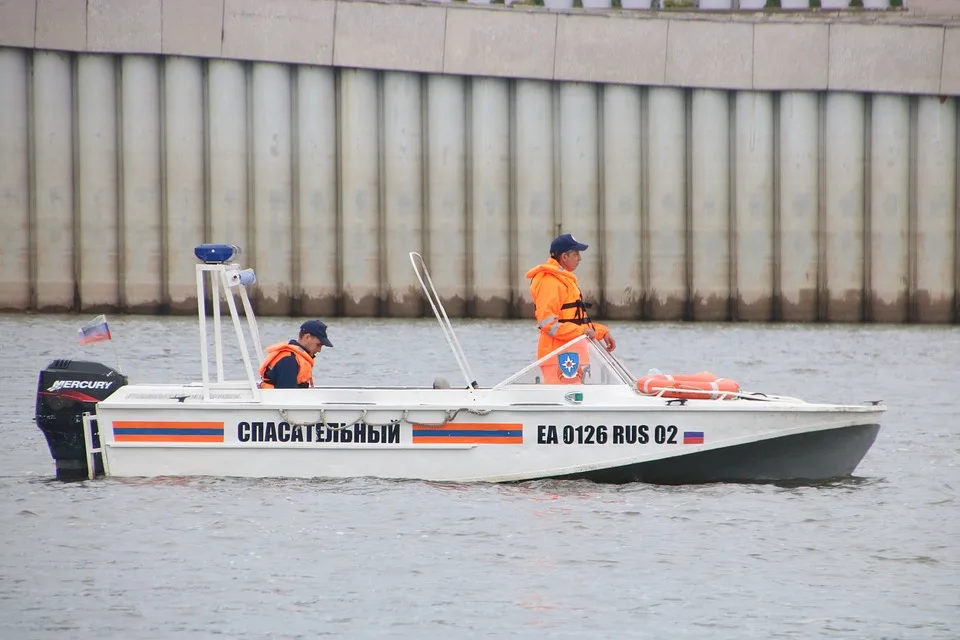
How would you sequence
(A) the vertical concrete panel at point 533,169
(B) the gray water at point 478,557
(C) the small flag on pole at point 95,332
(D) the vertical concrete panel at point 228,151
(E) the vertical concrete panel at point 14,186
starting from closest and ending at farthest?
(B) the gray water at point 478,557
(C) the small flag on pole at point 95,332
(E) the vertical concrete panel at point 14,186
(D) the vertical concrete panel at point 228,151
(A) the vertical concrete panel at point 533,169

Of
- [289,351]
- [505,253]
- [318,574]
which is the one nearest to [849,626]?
[318,574]

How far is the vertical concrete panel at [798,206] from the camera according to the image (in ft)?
109

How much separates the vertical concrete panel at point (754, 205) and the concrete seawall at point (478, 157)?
44 mm

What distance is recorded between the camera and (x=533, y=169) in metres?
33.2

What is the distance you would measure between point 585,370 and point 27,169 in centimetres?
2174

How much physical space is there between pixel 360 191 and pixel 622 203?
5.08m

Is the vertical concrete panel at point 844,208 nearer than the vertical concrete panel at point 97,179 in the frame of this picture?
No

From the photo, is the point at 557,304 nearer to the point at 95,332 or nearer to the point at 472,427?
the point at 472,427

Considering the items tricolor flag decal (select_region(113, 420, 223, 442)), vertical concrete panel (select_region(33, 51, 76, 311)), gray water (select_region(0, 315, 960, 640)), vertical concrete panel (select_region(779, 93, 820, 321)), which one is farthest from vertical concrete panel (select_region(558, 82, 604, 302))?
tricolor flag decal (select_region(113, 420, 223, 442))

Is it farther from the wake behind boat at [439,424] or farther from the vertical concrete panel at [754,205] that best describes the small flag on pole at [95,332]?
the vertical concrete panel at [754,205]

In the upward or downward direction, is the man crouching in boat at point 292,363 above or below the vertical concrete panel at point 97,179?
below

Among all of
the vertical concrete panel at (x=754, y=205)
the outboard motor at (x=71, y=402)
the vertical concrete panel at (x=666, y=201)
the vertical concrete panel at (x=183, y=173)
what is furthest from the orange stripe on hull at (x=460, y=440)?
the vertical concrete panel at (x=754, y=205)

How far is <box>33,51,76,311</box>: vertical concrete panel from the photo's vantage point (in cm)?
3253

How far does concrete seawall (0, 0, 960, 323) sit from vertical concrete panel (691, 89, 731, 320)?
44 millimetres
